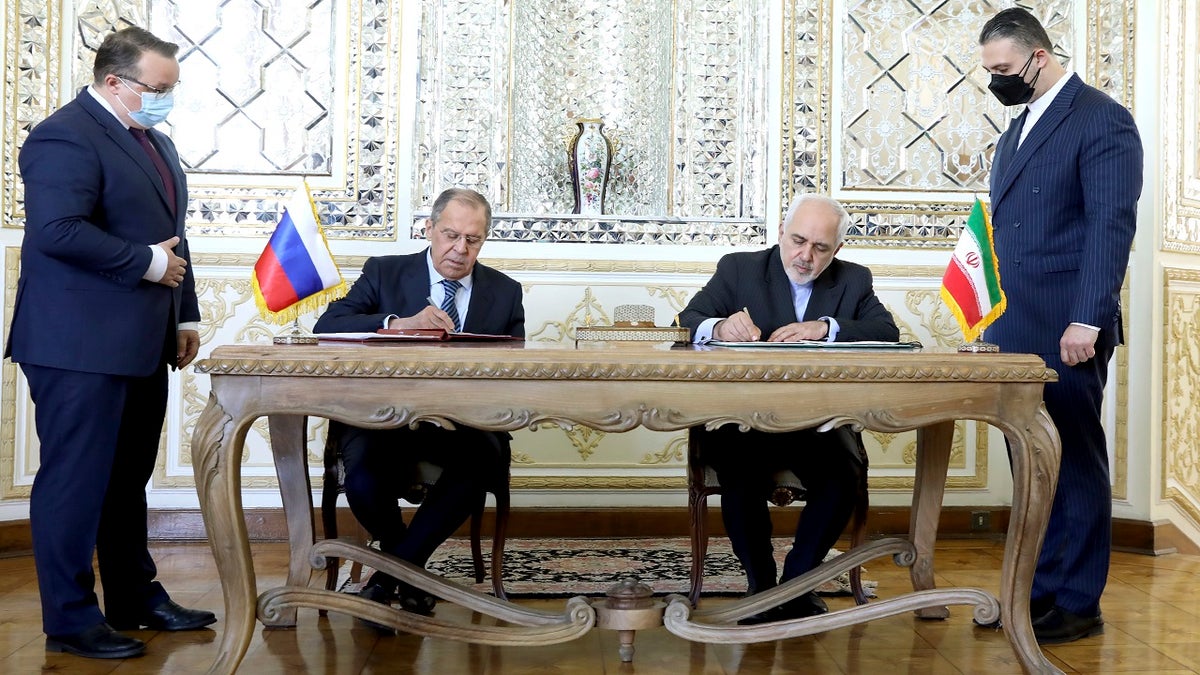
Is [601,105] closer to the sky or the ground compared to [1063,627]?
closer to the sky

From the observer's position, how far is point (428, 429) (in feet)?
10.1

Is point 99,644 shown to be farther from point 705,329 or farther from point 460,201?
point 705,329

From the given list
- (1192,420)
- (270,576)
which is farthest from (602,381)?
(1192,420)

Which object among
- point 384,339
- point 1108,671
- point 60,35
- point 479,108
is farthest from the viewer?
point 479,108

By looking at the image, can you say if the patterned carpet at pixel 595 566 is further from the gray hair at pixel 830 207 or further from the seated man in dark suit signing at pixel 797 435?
the gray hair at pixel 830 207

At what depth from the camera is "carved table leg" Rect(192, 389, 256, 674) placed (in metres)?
2.23

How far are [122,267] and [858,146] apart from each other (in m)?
3.07

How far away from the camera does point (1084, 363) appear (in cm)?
295

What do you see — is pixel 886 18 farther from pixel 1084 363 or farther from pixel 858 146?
pixel 1084 363

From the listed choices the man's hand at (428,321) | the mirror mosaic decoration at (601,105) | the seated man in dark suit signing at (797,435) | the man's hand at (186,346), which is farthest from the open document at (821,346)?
the mirror mosaic decoration at (601,105)

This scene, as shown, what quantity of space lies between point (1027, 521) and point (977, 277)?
0.59 meters

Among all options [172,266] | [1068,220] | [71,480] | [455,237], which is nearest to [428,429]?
[455,237]

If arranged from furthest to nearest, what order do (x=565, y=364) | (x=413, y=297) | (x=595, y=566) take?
(x=595, y=566) → (x=413, y=297) → (x=565, y=364)

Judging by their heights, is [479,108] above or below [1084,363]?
above
